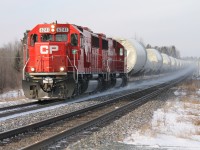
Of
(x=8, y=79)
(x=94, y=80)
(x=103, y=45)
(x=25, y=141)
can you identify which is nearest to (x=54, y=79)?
(x=94, y=80)

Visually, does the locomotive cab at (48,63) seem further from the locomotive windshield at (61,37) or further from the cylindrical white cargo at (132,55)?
the cylindrical white cargo at (132,55)

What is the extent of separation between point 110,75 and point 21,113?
1228 cm

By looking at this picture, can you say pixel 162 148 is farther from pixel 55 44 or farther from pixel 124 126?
pixel 55 44

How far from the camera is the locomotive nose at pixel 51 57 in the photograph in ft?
53.2

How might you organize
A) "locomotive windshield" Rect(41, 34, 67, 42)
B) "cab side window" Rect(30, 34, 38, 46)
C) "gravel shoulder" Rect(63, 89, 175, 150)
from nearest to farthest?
1. "gravel shoulder" Rect(63, 89, 175, 150)
2. "locomotive windshield" Rect(41, 34, 67, 42)
3. "cab side window" Rect(30, 34, 38, 46)

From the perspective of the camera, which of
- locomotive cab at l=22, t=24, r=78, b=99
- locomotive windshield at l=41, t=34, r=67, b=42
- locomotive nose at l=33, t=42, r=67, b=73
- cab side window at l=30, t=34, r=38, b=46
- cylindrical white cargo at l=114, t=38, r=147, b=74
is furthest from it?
cylindrical white cargo at l=114, t=38, r=147, b=74

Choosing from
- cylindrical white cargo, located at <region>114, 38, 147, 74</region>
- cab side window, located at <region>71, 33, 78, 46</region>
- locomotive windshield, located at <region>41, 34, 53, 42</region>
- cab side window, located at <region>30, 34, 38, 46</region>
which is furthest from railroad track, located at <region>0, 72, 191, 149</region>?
cylindrical white cargo, located at <region>114, 38, 147, 74</region>

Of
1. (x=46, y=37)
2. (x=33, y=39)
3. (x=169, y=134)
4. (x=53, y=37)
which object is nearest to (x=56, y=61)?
(x=53, y=37)

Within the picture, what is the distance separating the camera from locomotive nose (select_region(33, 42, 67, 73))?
16.2 metres

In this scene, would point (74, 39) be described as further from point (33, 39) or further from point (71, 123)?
point (71, 123)

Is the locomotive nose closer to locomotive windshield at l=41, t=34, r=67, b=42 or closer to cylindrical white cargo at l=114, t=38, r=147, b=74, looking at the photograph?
locomotive windshield at l=41, t=34, r=67, b=42

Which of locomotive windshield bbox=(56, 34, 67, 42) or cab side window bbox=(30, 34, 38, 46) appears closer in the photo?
locomotive windshield bbox=(56, 34, 67, 42)

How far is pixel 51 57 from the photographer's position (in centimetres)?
1625

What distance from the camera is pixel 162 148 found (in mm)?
6629
